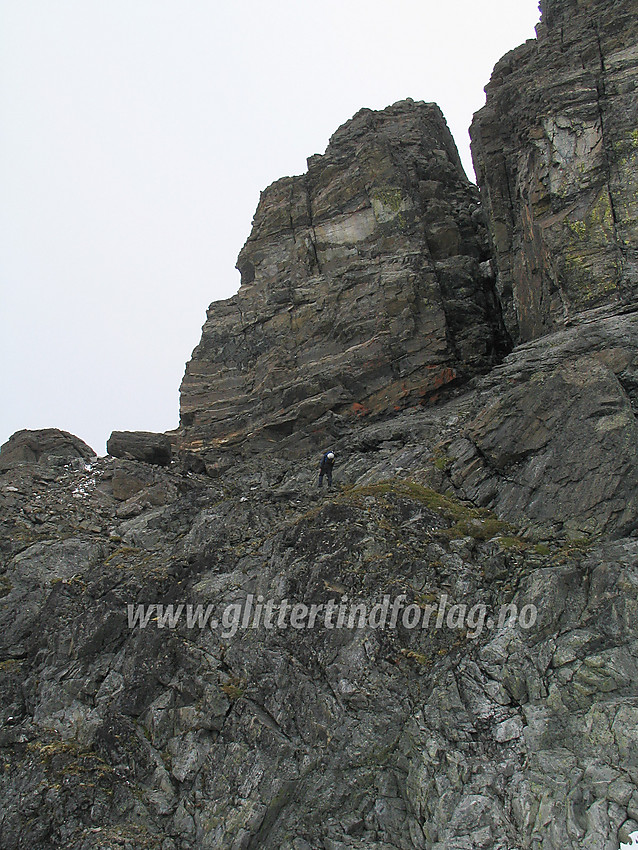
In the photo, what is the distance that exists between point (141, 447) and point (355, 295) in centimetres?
1433

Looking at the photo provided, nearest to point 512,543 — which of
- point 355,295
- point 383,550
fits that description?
point 383,550

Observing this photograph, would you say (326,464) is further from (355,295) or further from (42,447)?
(42,447)

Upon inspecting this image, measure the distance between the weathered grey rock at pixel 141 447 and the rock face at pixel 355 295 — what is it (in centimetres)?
236

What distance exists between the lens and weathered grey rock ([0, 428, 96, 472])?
1382 inches

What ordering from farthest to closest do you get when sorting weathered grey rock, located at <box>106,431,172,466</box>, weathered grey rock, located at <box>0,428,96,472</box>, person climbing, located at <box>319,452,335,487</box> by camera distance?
weathered grey rock, located at <box>106,431,172,466</box>, weathered grey rock, located at <box>0,428,96,472</box>, person climbing, located at <box>319,452,335,487</box>

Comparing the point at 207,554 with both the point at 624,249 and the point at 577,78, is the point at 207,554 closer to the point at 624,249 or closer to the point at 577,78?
the point at 624,249

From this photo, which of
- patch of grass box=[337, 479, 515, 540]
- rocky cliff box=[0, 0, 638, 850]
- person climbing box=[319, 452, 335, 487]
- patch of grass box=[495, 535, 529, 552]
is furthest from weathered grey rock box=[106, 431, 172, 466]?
patch of grass box=[495, 535, 529, 552]

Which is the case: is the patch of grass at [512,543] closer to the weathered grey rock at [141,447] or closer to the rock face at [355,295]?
the rock face at [355,295]

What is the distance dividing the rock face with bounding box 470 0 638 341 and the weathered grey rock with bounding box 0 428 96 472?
76.7 feet

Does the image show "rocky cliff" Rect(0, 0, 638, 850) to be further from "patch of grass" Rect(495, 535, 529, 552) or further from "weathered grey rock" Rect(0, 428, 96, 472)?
"weathered grey rock" Rect(0, 428, 96, 472)

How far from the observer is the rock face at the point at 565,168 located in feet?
82.2

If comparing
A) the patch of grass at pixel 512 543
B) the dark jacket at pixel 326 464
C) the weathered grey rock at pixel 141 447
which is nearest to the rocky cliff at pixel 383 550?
the patch of grass at pixel 512 543

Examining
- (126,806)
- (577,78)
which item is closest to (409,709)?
(126,806)

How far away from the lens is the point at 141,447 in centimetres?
3594
